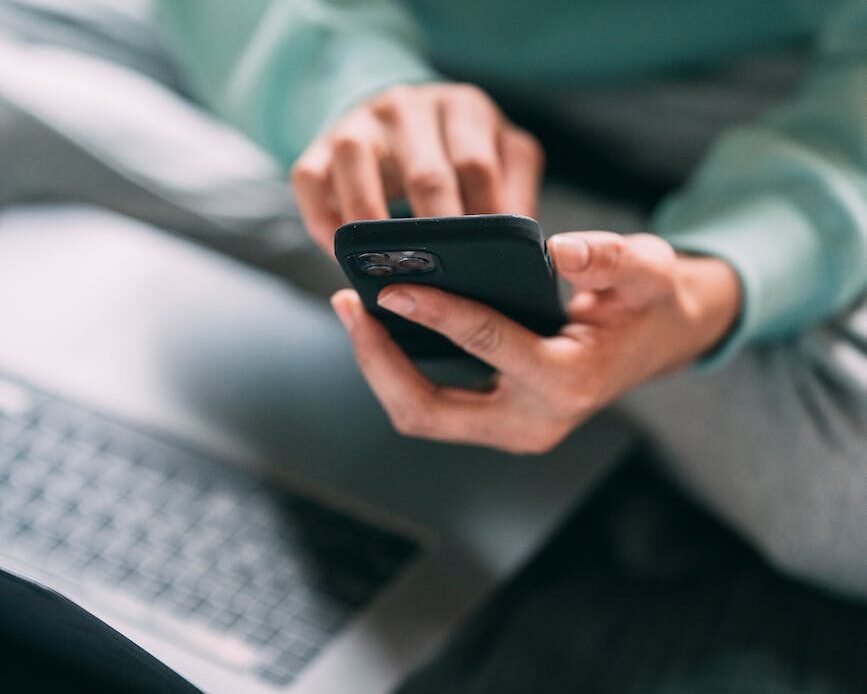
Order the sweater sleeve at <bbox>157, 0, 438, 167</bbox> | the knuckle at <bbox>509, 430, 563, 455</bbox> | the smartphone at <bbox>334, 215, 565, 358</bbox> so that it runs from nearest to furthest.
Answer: the smartphone at <bbox>334, 215, 565, 358</bbox>, the knuckle at <bbox>509, 430, 563, 455</bbox>, the sweater sleeve at <bbox>157, 0, 438, 167</bbox>

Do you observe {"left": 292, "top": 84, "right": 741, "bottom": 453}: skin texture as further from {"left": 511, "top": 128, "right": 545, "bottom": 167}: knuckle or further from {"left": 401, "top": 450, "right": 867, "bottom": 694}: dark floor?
{"left": 401, "top": 450, "right": 867, "bottom": 694}: dark floor

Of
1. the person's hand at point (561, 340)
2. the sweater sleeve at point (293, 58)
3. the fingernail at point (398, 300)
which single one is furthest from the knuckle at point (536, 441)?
the sweater sleeve at point (293, 58)

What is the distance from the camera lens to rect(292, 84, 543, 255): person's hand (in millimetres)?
509

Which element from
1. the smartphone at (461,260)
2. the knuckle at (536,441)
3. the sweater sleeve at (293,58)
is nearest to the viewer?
the smartphone at (461,260)

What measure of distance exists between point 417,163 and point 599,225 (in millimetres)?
229

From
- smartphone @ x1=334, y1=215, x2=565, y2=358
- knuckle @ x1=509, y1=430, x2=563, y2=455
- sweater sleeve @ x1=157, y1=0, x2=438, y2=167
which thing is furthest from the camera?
sweater sleeve @ x1=157, y1=0, x2=438, y2=167

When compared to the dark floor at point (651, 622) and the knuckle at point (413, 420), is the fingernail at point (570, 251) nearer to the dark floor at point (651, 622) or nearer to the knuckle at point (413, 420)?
the knuckle at point (413, 420)

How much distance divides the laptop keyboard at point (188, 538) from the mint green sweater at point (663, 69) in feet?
0.76

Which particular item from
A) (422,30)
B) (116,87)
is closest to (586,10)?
(422,30)

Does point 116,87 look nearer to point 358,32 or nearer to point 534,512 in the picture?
point 358,32

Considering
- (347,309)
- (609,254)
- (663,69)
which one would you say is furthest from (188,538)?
(663,69)

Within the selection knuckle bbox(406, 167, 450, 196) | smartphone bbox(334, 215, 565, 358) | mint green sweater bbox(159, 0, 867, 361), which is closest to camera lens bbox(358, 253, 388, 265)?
smartphone bbox(334, 215, 565, 358)

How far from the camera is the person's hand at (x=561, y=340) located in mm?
441

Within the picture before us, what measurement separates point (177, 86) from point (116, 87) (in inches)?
4.9
